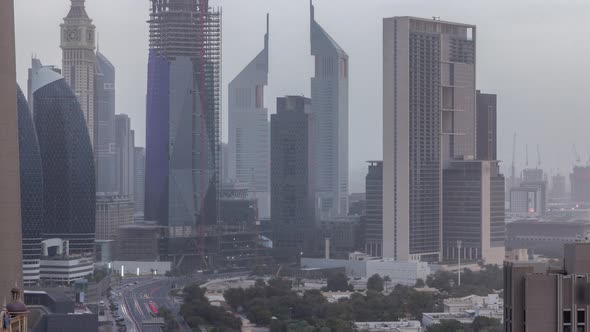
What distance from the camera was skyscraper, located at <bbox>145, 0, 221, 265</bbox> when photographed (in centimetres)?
7044

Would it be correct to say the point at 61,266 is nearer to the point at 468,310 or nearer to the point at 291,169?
the point at 468,310

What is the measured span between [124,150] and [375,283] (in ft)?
180

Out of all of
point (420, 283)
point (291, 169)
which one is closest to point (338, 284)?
point (420, 283)

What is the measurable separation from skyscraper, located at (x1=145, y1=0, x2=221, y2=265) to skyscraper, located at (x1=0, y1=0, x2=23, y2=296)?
4377 cm

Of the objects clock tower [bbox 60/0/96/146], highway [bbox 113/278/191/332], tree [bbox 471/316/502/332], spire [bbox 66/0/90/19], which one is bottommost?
highway [bbox 113/278/191/332]

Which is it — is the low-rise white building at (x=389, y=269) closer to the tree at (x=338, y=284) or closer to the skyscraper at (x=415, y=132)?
the skyscraper at (x=415, y=132)

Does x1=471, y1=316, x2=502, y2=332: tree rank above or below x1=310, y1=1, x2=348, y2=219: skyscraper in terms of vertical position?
Result: below

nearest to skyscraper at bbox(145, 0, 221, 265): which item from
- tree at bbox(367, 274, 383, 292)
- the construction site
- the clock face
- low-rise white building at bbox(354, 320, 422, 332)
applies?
the construction site

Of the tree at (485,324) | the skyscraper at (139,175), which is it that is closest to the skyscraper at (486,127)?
the tree at (485,324)

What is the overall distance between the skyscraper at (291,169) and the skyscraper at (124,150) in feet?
87.3

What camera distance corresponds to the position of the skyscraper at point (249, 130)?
10119 centimetres

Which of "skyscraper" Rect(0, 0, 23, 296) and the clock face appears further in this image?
the clock face

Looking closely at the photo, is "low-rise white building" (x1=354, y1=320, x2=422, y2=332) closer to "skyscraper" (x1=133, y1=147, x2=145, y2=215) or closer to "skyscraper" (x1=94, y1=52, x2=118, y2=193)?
"skyscraper" (x1=133, y1=147, x2=145, y2=215)

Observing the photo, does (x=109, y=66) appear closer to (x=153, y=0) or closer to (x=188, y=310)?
(x=153, y=0)
